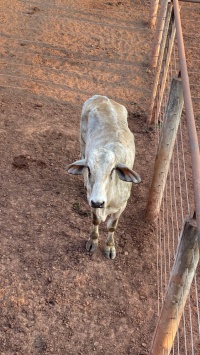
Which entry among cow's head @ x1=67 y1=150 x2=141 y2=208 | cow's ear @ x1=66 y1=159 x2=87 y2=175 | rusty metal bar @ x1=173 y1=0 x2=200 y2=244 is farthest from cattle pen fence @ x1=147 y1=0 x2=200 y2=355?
cow's ear @ x1=66 y1=159 x2=87 y2=175

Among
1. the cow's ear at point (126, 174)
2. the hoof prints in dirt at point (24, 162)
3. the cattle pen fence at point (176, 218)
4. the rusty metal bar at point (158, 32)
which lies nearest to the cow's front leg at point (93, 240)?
the cattle pen fence at point (176, 218)

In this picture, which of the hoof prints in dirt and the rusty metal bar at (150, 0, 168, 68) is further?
the rusty metal bar at (150, 0, 168, 68)

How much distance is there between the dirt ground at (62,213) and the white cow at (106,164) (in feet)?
1.55

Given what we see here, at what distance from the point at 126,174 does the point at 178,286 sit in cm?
164

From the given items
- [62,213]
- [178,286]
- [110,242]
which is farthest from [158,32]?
[178,286]

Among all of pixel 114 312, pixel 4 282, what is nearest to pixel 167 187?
pixel 114 312

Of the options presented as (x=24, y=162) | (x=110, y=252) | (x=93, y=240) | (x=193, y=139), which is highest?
(x=193, y=139)

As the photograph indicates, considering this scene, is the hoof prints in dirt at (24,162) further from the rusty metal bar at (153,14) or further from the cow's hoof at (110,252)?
the rusty metal bar at (153,14)

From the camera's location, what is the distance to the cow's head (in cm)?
422

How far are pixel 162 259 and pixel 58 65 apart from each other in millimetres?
5579

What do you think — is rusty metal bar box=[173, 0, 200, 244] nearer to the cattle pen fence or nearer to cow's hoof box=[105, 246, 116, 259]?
the cattle pen fence

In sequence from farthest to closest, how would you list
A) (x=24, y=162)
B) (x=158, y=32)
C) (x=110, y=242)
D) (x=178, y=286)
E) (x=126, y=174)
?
(x=158, y=32) < (x=24, y=162) < (x=110, y=242) < (x=126, y=174) < (x=178, y=286)

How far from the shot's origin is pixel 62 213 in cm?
588

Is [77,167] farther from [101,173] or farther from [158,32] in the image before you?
[158,32]
